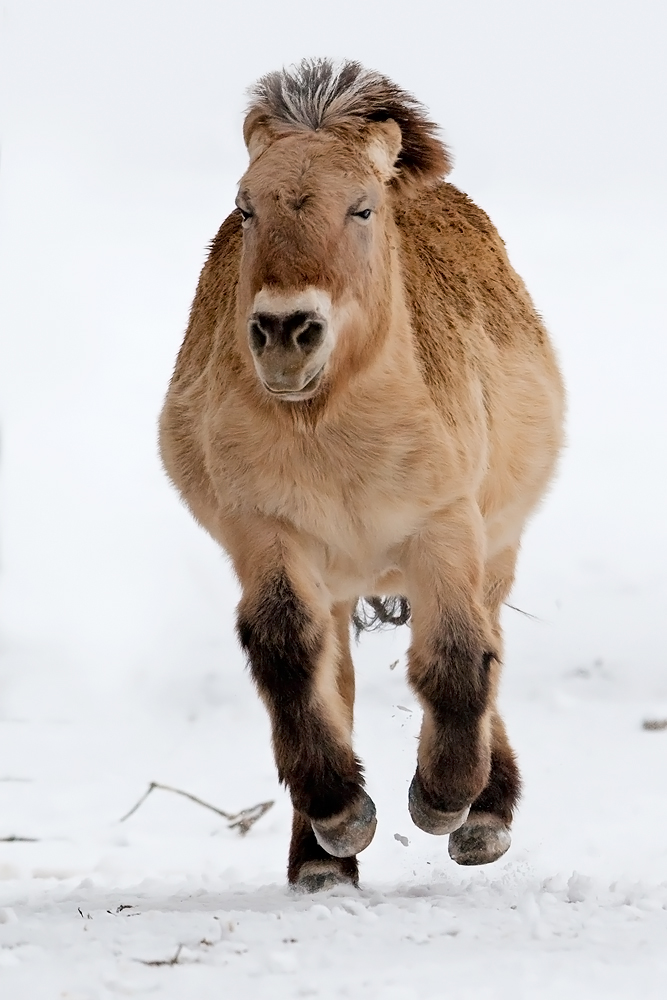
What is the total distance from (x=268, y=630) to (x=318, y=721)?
337mm

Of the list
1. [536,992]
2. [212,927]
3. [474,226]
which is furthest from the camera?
[474,226]

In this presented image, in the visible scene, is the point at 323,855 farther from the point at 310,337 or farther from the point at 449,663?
the point at 310,337

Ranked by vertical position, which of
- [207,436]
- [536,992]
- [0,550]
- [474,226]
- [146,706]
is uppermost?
[474,226]

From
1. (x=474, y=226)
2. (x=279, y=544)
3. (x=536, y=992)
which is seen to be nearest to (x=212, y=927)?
(x=536, y=992)

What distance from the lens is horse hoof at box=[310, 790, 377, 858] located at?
4.33 meters

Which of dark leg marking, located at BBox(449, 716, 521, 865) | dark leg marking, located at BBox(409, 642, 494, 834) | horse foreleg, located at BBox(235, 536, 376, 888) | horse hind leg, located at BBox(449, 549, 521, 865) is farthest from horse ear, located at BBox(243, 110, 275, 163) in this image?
dark leg marking, located at BBox(449, 716, 521, 865)

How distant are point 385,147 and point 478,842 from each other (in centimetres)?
257

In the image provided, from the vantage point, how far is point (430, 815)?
4457 mm

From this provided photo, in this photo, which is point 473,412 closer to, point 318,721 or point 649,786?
point 318,721

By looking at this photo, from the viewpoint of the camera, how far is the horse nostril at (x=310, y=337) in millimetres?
3584

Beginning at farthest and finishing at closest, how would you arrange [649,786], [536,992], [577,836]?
1. [649,786]
2. [577,836]
3. [536,992]

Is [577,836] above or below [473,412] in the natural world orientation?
below

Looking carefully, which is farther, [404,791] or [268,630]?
[404,791]

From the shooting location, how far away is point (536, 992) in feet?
9.47
